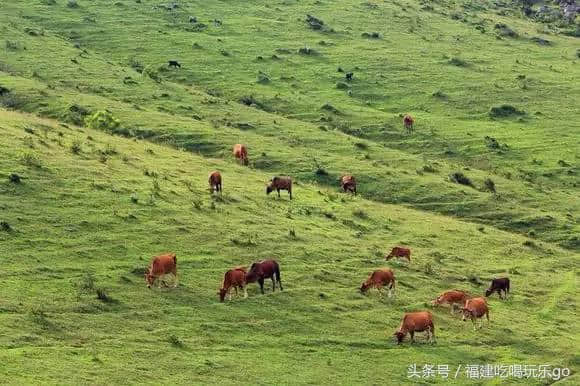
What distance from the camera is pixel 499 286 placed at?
35.3 m

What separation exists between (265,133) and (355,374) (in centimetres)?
3084

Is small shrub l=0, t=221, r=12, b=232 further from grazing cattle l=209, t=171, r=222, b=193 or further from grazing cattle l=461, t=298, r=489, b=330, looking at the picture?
grazing cattle l=461, t=298, r=489, b=330

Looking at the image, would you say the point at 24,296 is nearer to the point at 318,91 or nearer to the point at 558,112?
the point at 318,91

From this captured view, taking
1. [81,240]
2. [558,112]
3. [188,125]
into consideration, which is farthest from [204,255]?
[558,112]

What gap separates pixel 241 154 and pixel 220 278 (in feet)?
61.7

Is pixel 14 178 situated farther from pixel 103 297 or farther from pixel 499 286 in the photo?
pixel 499 286

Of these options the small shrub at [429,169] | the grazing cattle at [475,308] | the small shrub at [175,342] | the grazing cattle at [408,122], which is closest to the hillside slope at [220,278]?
the small shrub at [175,342]

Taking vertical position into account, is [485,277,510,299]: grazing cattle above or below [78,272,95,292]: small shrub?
below

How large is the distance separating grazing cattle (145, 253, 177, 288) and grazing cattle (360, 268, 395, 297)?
696cm

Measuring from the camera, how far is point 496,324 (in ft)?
106

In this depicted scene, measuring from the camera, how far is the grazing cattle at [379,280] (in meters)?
32.8

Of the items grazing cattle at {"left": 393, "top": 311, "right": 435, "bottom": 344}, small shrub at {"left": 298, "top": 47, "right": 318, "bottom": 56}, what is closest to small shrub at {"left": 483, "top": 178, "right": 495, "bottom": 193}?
grazing cattle at {"left": 393, "top": 311, "right": 435, "bottom": 344}

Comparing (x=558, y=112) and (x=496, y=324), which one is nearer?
(x=496, y=324)

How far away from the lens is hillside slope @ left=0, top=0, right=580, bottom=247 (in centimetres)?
5103
